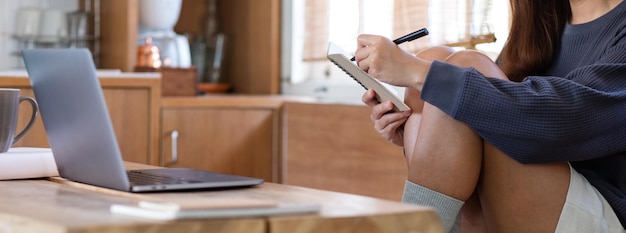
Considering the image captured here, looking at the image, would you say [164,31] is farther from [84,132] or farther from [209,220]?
[209,220]

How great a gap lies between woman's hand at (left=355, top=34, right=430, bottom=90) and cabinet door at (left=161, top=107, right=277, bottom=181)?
171 cm

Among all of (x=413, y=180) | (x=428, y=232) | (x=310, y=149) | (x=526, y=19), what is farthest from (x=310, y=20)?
(x=428, y=232)

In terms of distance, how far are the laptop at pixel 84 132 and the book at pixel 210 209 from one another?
159 millimetres

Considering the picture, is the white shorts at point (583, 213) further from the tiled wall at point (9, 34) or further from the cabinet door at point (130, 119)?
the tiled wall at point (9, 34)

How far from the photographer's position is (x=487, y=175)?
1567 mm

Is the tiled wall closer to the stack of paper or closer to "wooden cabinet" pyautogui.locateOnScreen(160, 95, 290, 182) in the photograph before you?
"wooden cabinet" pyautogui.locateOnScreen(160, 95, 290, 182)

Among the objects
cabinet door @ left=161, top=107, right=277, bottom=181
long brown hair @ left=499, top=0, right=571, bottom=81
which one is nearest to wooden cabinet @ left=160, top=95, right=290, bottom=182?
cabinet door @ left=161, top=107, right=277, bottom=181

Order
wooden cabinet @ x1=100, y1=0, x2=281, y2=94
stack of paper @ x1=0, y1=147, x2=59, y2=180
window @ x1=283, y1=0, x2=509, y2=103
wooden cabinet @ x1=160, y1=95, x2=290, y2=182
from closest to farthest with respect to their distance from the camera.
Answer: stack of paper @ x1=0, y1=147, x2=59, y2=180
window @ x1=283, y1=0, x2=509, y2=103
wooden cabinet @ x1=160, y1=95, x2=290, y2=182
wooden cabinet @ x1=100, y1=0, x2=281, y2=94

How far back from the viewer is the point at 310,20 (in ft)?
11.5

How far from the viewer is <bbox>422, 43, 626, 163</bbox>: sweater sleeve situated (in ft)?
4.89

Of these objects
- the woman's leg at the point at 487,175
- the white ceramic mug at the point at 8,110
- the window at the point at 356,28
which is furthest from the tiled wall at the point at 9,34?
the woman's leg at the point at 487,175

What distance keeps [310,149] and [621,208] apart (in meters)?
1.67

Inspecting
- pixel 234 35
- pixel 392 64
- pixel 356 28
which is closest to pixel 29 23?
pixel 234 35

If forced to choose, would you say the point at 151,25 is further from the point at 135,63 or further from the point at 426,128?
the point at 426,128
